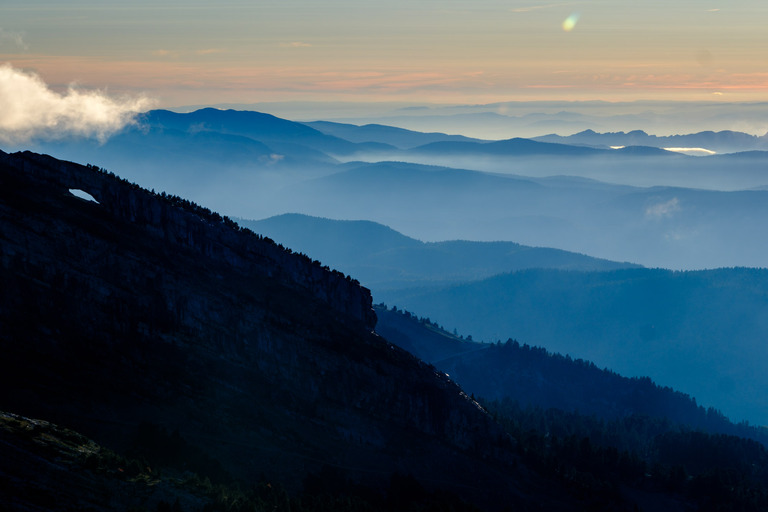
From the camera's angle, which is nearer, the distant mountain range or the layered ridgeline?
the distant mountain range

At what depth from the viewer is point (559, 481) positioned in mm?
168125

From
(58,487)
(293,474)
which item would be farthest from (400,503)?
(58,487)

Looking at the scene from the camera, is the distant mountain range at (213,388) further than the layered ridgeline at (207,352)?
No

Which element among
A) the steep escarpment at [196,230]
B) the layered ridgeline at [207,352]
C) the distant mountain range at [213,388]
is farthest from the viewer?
the steep escarpment at [196,230]

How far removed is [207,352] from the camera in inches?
5541

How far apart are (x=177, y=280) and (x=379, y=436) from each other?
4200 centimetres

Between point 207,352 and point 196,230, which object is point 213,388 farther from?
point 196,230

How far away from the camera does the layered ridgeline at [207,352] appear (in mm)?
124188

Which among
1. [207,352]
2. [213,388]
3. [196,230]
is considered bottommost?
[213,388]

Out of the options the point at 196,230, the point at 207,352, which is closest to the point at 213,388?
the point at 207,352

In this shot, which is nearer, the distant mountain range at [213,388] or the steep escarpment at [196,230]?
the distant mountain range at [213,388]

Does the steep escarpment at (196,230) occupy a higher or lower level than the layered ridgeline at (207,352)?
higher

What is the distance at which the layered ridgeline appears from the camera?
124188mm

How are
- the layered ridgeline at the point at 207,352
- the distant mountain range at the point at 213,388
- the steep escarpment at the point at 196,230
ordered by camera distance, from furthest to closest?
1. the steep escarpment at the point at 196,230
2. the layered ridgeline at the point at 207,352
3. the distant mountain range at the point at 213,388
